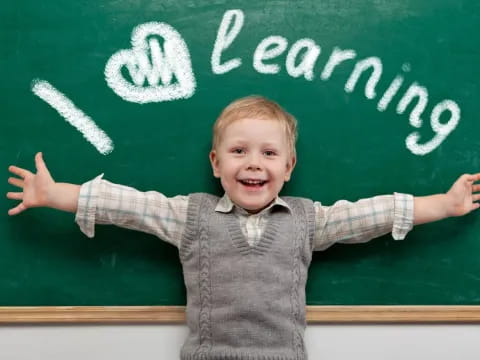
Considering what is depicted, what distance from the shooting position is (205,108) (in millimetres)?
1188

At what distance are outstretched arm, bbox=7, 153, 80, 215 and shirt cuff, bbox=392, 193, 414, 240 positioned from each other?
68 centimetres

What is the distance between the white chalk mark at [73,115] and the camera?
1.17 metres

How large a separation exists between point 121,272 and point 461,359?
32.5 inches

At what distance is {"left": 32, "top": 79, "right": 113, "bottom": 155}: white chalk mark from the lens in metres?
1.17

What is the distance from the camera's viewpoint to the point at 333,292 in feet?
3.98

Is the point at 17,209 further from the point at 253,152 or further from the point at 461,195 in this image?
the point at 461,195

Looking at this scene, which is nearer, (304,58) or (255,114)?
(255,114)

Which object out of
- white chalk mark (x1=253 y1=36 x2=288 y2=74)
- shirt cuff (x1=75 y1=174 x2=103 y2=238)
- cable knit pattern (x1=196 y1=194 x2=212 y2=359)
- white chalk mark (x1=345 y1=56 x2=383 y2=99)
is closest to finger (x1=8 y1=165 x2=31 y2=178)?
shirt cuff (x1=75 y1=174 x2=103 y2=238)

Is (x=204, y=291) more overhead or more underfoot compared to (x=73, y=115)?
more underfoot

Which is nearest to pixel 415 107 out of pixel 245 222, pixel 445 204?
pixel 445 204

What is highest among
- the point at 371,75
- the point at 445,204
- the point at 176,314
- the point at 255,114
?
the point at 371,75

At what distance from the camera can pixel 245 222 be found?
1.11 m

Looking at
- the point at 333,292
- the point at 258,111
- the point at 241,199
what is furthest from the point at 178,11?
the point at 333,292

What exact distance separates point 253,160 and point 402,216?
1.14 ft
